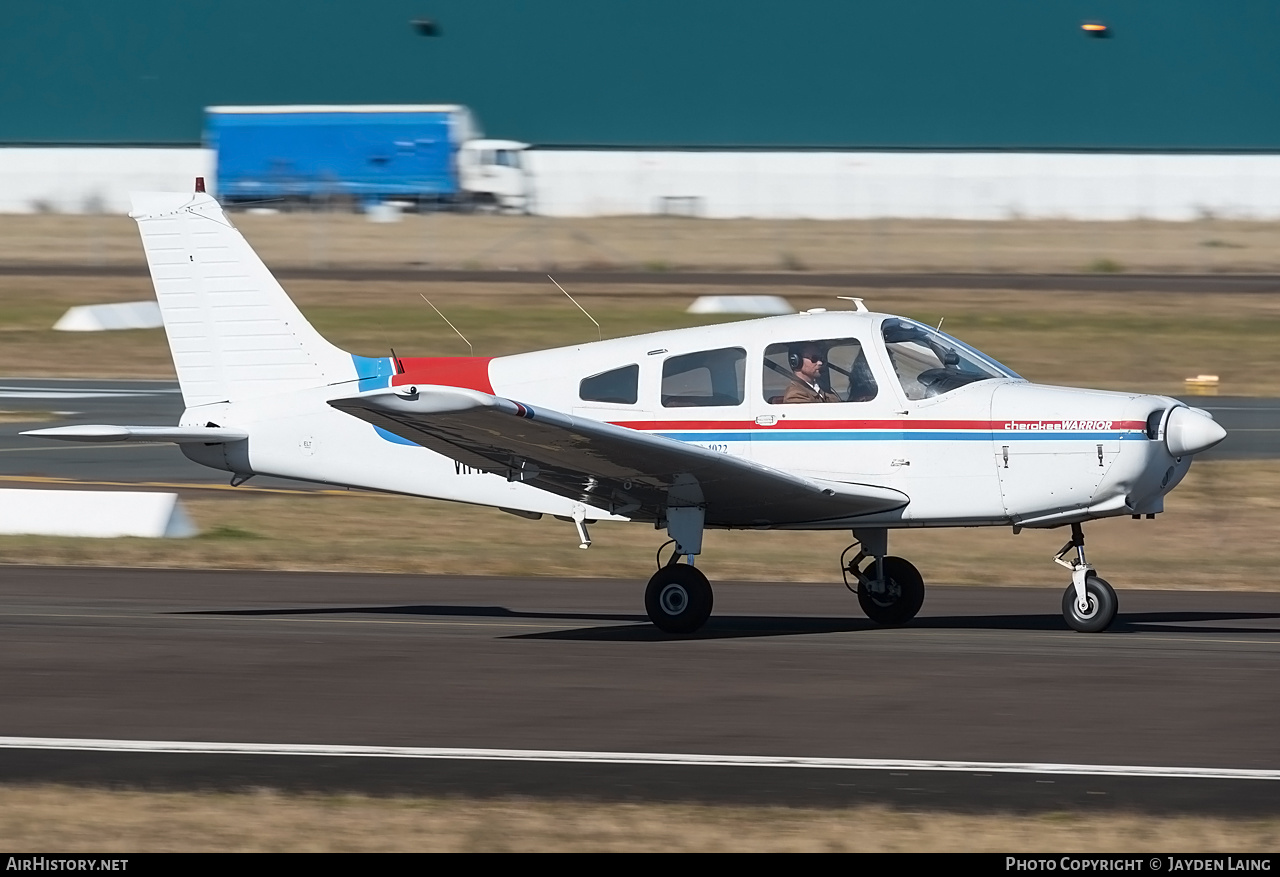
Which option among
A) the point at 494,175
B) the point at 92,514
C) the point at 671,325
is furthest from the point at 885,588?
the point at 494,175

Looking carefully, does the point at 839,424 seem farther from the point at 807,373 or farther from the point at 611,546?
the point at 611,546

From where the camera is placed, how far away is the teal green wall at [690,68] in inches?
2596

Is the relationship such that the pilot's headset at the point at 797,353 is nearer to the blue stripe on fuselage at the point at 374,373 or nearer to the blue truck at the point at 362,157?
the blue stripe on fuselage at the point at 374,373

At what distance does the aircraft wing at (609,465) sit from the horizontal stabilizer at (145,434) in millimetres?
1877

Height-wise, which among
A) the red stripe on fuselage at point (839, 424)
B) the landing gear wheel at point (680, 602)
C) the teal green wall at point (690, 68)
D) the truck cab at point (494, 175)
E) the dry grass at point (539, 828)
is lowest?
the dry grass at point (539, 828)

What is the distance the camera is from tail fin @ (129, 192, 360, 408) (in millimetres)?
13750

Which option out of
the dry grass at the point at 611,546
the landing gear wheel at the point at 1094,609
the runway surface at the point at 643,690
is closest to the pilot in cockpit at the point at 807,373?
the runway surface at the point at 643,690

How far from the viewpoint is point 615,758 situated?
28.5 ft

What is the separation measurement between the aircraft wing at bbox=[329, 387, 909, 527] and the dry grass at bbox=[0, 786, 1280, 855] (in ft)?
11.2

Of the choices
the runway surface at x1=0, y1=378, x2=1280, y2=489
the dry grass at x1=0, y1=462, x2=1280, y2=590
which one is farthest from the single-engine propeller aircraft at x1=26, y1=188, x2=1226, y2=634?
the runway surface at x1=0, y1=378, x2=1280, y2=489

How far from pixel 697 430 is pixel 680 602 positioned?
1234 mm

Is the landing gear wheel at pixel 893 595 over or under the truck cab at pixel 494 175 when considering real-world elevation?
under
